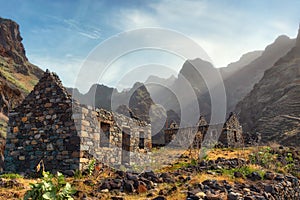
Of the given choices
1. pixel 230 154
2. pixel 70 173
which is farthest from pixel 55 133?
pixel 230 154

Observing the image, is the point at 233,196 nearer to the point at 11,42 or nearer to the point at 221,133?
the point at 221,133

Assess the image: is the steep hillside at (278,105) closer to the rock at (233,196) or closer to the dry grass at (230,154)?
the dry grass at (230,154)

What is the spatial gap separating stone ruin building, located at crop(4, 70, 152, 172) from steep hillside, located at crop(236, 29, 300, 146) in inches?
1221

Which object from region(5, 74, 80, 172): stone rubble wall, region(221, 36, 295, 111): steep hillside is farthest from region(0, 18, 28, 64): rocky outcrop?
region(221, 36, 295, 111): steep hillside

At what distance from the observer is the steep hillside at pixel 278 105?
1648 inches

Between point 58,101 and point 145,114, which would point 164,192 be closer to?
point 58,101

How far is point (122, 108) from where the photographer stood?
35.5 metres

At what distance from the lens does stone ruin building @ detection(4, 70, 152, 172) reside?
9547 millimetres

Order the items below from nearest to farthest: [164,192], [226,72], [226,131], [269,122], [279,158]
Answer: [164,192]
[279,158]
[226,131]
[269,122]
[226,72]

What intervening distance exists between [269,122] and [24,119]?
154 feet

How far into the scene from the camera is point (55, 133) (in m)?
9.86

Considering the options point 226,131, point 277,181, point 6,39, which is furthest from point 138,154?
point 6,39

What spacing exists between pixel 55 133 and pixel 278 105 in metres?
53.0

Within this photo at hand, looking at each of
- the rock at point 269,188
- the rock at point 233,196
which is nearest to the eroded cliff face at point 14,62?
the rock at point 269,188
